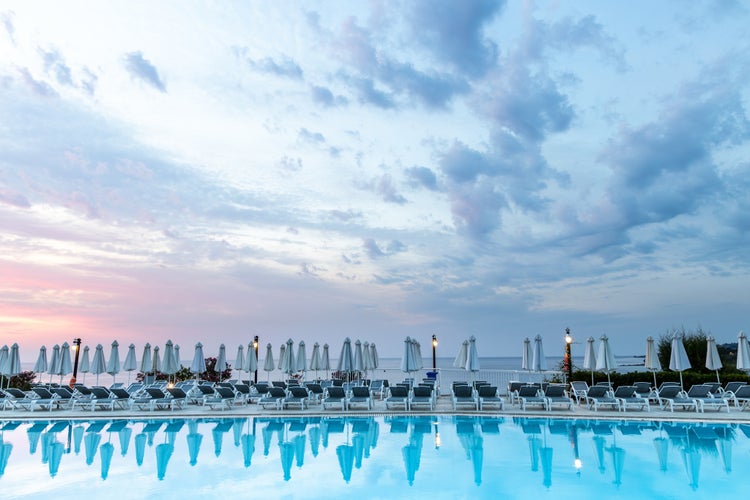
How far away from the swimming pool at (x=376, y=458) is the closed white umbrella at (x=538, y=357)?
9.01 ft

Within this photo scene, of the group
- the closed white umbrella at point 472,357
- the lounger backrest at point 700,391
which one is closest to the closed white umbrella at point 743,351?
the lounger backrest at point 700,391

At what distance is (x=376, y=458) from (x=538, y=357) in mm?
7789

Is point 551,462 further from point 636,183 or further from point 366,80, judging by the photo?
point 636,183

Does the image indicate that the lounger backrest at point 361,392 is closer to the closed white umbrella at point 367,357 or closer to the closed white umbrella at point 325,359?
the closed white umbrella at point 367,357

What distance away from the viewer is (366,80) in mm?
17891

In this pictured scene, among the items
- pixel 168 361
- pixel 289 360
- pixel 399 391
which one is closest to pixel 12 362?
pixel 168 361

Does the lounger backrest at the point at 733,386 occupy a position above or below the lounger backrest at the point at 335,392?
above

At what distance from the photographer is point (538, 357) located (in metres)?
14.8

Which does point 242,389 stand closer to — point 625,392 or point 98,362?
point 98,362

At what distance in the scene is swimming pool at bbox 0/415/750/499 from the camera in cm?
676

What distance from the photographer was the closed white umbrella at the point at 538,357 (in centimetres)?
1466

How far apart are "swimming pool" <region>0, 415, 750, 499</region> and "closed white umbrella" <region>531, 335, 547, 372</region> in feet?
9.01

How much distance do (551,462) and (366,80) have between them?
13885mm

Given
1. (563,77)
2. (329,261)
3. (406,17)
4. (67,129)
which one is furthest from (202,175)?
(563,77)
